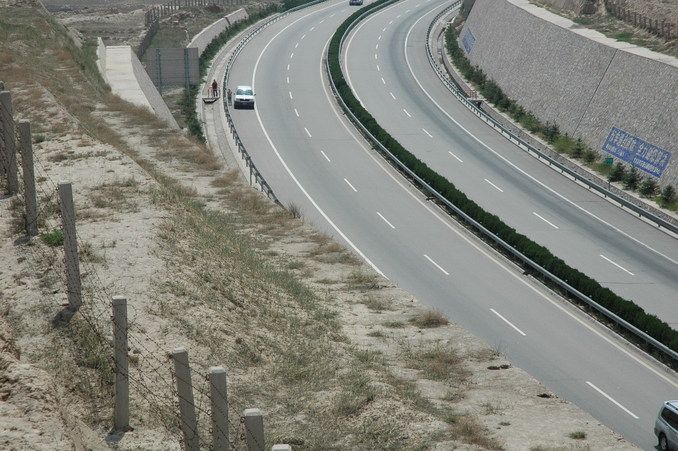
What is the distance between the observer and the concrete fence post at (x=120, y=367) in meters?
12.8

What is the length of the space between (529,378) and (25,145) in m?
12.1

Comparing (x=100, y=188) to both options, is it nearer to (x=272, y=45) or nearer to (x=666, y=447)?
(x=666, y=447)

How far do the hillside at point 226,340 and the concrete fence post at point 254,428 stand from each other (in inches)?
79.2

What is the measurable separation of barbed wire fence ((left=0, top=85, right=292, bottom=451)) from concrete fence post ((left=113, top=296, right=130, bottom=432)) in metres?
0.01

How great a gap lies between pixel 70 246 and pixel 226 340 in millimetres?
3444

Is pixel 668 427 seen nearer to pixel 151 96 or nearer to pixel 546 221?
pixel 546 221

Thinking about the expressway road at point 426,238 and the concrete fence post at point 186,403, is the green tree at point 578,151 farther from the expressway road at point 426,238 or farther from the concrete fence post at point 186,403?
the concrete fence post at point 186,403

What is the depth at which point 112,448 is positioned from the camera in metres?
12.5

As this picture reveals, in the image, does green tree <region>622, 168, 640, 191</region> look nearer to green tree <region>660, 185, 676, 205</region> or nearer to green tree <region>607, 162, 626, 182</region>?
green tree <region>607, 162, 626, 182</region>

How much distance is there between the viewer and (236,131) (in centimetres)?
5869

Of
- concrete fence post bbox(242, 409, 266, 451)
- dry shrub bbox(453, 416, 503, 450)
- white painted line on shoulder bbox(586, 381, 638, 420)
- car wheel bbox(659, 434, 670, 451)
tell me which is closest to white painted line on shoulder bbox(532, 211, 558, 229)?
white painted line on shoulder bbox(586, 381, 638, 420)

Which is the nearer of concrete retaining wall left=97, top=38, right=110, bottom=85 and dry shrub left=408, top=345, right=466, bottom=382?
dry shrub left=408, top=345, right=466, bottom=382

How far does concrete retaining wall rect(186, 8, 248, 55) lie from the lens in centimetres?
8138

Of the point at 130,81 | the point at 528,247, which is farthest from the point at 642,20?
the point at 130,81
